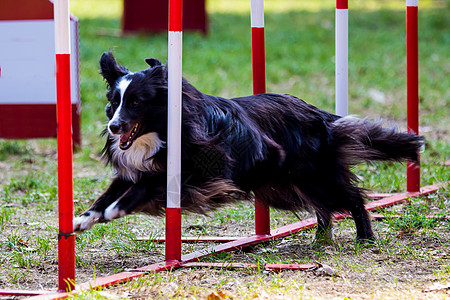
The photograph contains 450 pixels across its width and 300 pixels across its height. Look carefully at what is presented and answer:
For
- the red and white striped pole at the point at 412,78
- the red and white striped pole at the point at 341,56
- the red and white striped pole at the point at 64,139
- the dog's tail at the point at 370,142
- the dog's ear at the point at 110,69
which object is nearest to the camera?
the red and white striped pole at the point at 64,139

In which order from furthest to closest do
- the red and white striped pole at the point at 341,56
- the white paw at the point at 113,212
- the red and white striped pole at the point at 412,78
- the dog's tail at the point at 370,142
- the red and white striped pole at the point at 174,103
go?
the red and white striped pole at the point at 412,78
the red and white striped pole at the point at 341,56
the dog's tail at the point at 370,142
the white paw at the point at 113,212
the red and white striped pole at the point at 174,103

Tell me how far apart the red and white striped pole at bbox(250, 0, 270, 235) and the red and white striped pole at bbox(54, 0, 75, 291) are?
133 cm

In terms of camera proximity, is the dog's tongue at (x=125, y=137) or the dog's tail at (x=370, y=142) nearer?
the dog's tongue at (x=125, y=137)

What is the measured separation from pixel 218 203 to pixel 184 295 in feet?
2.42

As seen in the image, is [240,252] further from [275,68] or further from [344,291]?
[275,68]

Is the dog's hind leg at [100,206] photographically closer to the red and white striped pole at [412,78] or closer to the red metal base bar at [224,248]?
the red metal base bar at [224,248]

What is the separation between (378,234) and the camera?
14.0 ft

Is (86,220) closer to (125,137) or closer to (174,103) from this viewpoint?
(125,137)

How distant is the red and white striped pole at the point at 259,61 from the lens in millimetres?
4094

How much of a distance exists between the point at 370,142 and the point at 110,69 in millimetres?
1630

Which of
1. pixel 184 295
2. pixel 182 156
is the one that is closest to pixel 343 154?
pixel 182 156

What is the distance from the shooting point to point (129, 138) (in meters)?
3.55

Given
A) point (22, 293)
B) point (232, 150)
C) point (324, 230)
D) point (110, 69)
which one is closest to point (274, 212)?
point (324, 230)

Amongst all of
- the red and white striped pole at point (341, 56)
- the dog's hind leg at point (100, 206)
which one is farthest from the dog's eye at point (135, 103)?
the red and white striped pole at point (341, 56)
